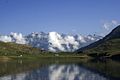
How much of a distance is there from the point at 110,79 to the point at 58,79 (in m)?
15.9

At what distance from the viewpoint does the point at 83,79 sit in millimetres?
98312

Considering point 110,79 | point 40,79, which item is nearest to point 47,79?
point 40,79

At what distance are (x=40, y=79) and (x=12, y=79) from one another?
379 inches

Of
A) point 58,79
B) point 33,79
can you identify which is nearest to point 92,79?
point 58,79

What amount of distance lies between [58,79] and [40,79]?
5613mm

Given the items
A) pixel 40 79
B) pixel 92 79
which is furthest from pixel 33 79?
pixel 92 79

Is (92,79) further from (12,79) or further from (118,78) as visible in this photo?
(12,79)

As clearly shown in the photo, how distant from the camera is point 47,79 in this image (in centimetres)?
10206

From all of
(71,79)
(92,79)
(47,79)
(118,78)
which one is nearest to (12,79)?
(47,79)

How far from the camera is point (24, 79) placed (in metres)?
102

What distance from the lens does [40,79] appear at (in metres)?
99.8

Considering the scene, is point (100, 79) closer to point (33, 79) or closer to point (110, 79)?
point (110, 79)

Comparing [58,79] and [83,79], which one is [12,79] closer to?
[58,79]

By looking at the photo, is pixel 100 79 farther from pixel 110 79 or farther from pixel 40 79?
pixel 40 79
